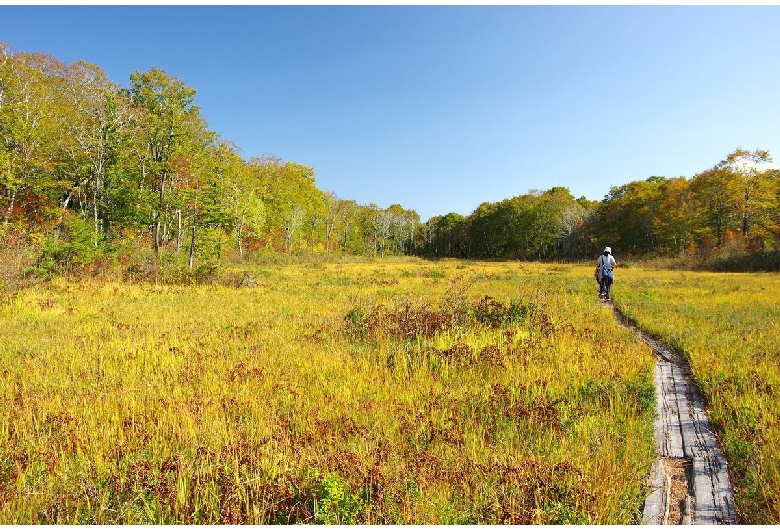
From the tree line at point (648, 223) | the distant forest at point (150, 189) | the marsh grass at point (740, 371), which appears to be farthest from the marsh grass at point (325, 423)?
the tree line at point (648, 223)

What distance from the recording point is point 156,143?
2638cm

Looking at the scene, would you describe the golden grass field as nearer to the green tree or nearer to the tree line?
the green tree

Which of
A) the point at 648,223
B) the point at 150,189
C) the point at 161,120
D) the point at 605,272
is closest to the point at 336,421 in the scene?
the point at 605,272

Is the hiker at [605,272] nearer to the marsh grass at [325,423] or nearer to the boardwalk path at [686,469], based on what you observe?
the marsh grass at [325,423]

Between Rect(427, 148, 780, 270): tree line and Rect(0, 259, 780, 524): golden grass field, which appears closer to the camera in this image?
Rect(0, 259, 780, 524): golden grass field

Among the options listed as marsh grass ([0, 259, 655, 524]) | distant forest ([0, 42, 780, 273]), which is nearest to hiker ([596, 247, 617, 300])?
marsh grass ([0, 259, 655, 524])

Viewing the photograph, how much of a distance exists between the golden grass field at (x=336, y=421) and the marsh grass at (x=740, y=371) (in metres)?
0.07

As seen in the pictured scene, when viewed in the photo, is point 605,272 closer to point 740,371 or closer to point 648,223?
point 740,371

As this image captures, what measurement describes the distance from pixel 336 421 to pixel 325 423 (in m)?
0.20

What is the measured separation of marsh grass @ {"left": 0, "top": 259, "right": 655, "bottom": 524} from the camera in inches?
125

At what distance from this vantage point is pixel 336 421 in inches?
186

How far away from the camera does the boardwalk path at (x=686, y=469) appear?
3236 mm

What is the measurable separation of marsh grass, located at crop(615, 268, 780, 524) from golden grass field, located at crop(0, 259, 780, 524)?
0.07 m

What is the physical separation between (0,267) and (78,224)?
217 inches
